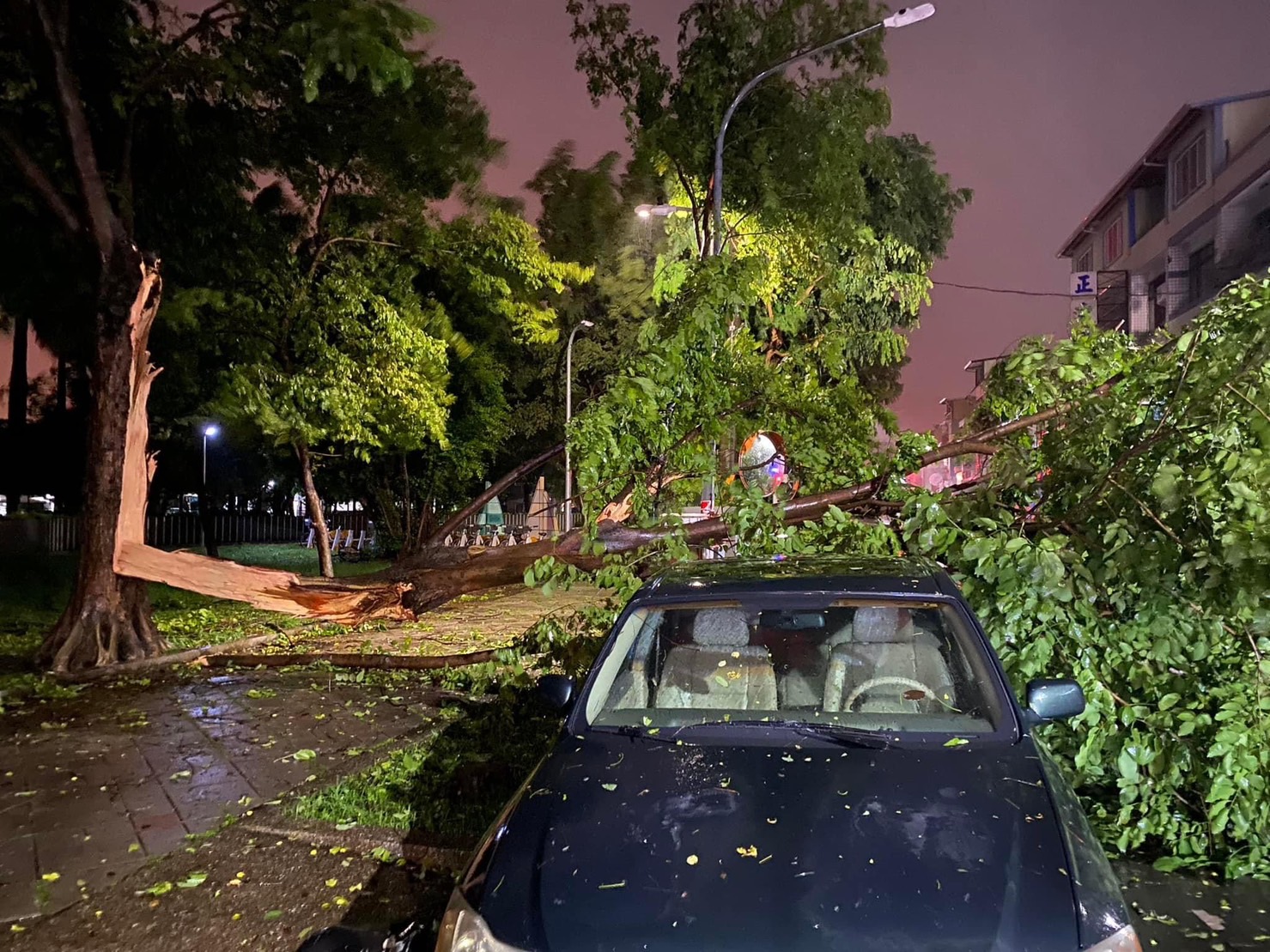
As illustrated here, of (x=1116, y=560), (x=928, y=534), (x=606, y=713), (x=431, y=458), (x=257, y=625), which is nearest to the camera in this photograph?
(x=606, y=713)

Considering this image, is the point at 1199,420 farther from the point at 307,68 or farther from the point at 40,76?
the point at 40,76

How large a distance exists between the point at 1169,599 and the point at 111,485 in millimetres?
9828

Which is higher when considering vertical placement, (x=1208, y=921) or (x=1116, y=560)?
(x=1116, y=560)

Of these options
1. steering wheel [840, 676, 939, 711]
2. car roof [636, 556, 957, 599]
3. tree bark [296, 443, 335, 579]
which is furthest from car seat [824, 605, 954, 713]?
tree bark [296, 443, 335, 579]

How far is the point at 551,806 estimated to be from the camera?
2.97m

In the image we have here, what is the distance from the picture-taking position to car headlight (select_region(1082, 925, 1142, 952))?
7.45 ft

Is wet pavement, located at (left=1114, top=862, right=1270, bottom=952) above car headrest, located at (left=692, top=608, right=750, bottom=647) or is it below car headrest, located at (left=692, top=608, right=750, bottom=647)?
below

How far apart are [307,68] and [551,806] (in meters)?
9.87

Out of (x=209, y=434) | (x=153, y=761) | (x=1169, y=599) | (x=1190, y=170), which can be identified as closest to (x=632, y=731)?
(x=1169, y=599)

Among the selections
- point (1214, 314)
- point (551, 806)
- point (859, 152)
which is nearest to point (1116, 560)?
point (1214, 314)

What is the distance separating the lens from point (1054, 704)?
3449 millimetres

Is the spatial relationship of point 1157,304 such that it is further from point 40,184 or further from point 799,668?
point 799,668

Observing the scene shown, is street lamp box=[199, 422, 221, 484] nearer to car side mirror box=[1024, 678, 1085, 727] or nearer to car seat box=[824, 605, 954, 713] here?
car seat box=[824, 605, 954, 713]

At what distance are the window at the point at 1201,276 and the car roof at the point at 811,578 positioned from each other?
35549mm
